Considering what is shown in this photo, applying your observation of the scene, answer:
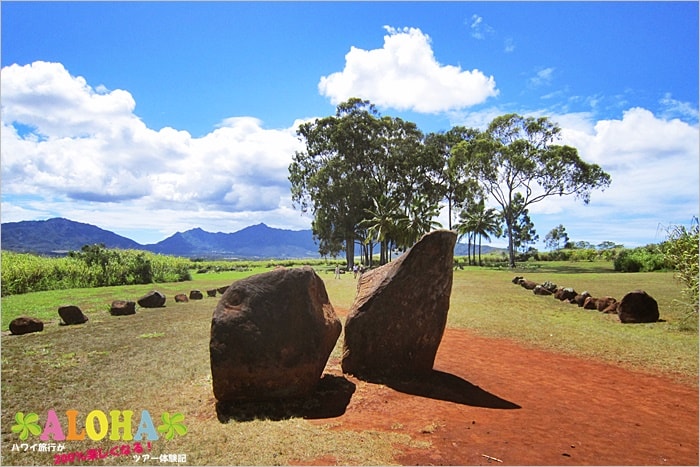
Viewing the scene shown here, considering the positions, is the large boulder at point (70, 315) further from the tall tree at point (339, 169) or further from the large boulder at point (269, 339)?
the tall tree at point (339, 169)

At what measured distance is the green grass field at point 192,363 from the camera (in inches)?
198

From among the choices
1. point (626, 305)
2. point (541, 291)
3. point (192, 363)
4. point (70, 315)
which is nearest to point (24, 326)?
point (70, 315)

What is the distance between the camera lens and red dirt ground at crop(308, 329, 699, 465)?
5.06m

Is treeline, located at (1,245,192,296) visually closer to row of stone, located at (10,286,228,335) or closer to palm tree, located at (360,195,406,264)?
row of stone, located at (10,286,228,335)

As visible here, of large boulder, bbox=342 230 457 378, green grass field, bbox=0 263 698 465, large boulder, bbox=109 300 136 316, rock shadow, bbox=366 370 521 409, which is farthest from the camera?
large boulder, bbox=109 300 136 316

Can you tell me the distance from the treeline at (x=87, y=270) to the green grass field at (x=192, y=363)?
23.9 feet

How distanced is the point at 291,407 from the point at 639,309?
13353mm

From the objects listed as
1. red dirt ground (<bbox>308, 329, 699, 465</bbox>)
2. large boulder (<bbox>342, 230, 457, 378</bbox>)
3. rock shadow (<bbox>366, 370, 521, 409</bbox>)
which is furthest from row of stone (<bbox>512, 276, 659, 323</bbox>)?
large boulder (<bbox>342, 230, 457, 378</bbox>)

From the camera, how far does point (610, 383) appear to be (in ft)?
27.0

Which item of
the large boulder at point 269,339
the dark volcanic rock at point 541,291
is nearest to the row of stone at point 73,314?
the large boulder at point 269,339

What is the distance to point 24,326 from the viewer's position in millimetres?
12469

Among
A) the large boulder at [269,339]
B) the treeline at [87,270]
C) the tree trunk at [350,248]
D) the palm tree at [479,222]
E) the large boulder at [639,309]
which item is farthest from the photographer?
the palm tree at [479,222]

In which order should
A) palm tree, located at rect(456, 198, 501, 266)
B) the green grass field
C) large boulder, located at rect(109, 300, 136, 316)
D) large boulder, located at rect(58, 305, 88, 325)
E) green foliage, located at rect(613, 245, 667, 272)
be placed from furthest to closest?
palm tree, located at rect(456, 198, 501, 266)
green foliage, located at rect(613, 245, 667, 272)
large boulder, located at rect(109, 300, 136, 316)
large boulder, located at rect(58, 305, 88, 325)
the green grass field

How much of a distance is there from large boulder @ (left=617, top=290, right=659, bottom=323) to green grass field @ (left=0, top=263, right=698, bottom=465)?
42cm
